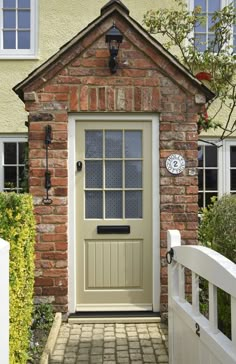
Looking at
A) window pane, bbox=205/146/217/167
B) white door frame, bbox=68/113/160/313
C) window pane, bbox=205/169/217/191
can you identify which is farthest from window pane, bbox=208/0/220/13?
white door frame, bbox=68/113/160/313

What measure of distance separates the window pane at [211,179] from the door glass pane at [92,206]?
3776mm

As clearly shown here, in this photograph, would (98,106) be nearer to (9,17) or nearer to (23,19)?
(23,19)

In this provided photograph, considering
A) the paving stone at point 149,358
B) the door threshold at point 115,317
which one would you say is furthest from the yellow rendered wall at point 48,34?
the paving stone at point 149,358

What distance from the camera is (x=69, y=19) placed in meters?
9.05

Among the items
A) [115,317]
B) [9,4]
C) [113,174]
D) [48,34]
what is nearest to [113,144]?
[113,174]

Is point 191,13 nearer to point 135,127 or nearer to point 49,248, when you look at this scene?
point 135,127

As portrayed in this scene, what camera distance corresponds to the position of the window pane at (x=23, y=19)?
9.13m

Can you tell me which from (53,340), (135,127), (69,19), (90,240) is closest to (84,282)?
(90,240)

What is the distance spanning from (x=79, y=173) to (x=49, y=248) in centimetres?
112

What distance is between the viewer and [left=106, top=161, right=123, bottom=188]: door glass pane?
600 cm

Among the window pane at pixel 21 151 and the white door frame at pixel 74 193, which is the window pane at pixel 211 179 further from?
the window pane at pixel 21 151

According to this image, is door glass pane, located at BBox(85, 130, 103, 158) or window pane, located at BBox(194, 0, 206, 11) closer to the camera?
door glass pane, located at BBox(85, 130, 103, 158)

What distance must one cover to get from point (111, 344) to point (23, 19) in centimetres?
715

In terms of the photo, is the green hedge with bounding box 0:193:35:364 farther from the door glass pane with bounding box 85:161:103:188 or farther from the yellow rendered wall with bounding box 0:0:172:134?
the yellow rendered wall with bounding box 0:0:172:134
